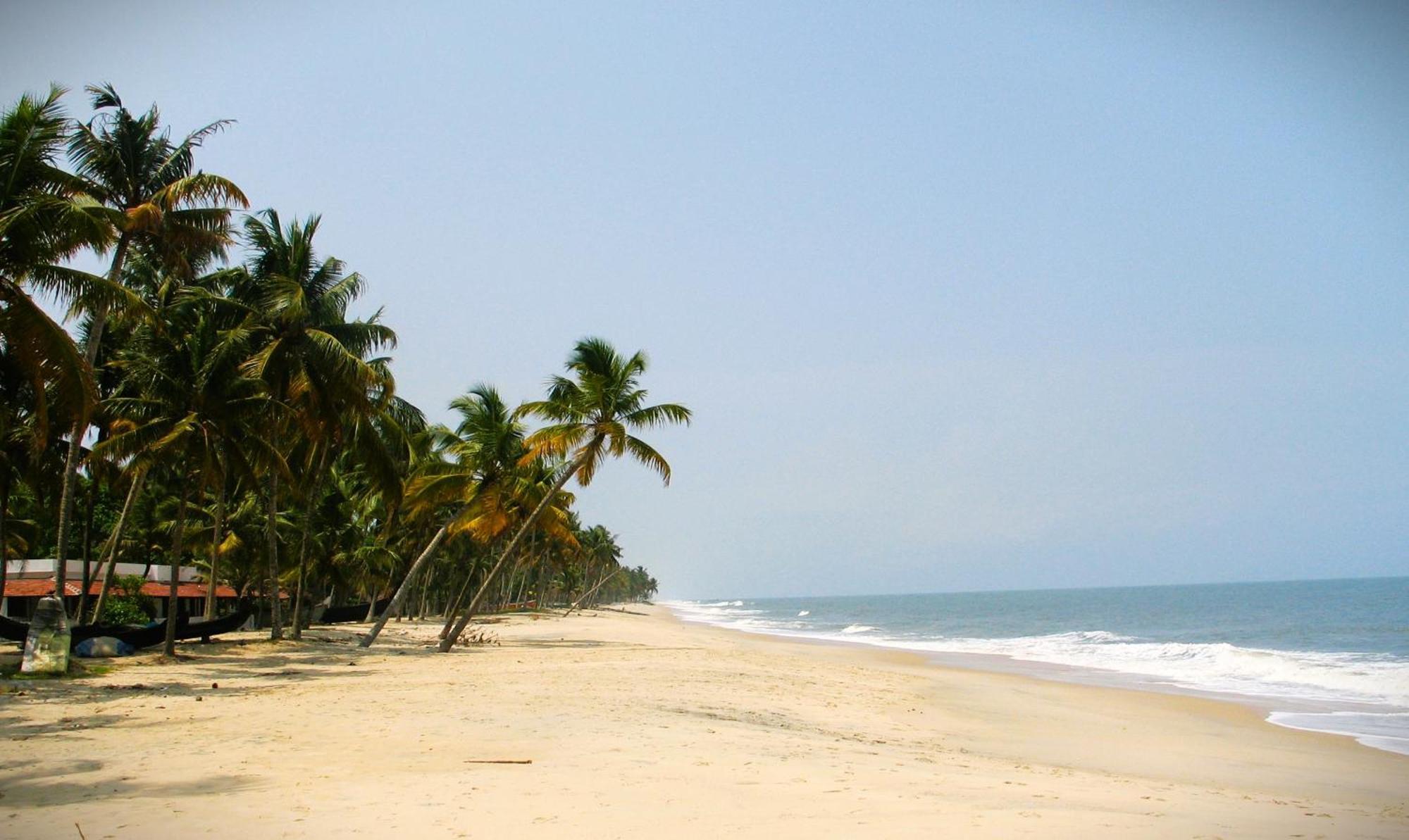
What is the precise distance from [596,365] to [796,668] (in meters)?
8.93

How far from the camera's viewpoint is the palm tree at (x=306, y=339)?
2020 centimetres

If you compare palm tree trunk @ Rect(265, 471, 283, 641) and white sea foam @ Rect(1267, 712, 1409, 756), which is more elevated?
palm tree trunk @ Rect(265, 471, 283, 641)

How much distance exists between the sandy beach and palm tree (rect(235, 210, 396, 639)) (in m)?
5.77

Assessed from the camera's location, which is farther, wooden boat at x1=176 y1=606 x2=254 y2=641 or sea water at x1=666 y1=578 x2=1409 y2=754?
wooden boat at x1=176 y1=606 x2=254 y2=641

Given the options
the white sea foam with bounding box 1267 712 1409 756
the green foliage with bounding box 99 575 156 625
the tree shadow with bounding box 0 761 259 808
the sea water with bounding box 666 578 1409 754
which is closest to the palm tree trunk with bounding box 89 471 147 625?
the green foliage with bounding box 99 575 156 625

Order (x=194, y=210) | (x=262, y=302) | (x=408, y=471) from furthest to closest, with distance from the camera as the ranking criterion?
(x=408, y=471) → (x=262, y=302) → (x=194, y=210)

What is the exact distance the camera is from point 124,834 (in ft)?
18.0

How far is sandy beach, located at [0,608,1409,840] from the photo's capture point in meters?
6.04

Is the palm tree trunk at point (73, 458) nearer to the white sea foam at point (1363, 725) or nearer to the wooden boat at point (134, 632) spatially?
the wooden boat at point (134, 632)

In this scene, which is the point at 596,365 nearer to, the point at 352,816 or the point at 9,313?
the point at 9,313

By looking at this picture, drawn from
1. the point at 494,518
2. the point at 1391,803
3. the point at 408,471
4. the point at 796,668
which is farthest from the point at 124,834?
the point at 408,471

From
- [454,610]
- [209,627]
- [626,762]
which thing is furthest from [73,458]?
[454,610]

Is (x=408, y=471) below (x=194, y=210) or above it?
below

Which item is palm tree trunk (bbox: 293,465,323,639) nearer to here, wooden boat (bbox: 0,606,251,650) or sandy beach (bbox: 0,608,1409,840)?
wooden boat (bbox: 0,606,251,650)
